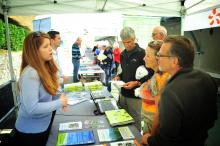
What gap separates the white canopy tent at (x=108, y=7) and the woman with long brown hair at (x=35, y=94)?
230cm

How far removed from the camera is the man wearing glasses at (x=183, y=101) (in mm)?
1017

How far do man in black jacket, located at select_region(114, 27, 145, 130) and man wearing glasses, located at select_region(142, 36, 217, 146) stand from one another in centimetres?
121

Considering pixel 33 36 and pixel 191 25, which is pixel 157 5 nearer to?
pixel 191 25

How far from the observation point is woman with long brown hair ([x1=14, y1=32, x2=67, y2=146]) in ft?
4.68

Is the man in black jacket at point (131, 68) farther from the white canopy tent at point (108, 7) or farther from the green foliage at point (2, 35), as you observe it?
the green foliage at point (2, 35)

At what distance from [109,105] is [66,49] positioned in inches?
218

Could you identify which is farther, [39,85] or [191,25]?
[191,25]

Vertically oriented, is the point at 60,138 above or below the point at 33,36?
below

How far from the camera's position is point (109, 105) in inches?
84.6

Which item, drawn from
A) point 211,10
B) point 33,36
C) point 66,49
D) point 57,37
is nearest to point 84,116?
point 33,36

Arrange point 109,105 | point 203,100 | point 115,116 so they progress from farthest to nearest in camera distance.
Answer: point 109,105 < point 115,116 < point 203,100

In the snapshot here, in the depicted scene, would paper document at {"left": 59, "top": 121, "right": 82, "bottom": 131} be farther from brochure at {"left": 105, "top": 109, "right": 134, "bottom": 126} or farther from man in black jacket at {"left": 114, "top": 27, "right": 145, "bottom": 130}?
man in black jacket at {"left": 114, "top": 27, "right": 145, "bottom": 130}

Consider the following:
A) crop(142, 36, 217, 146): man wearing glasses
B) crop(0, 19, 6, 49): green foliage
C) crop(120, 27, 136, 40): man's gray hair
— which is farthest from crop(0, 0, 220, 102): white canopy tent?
crop(142, 36, 217, 146): man wearing glasses

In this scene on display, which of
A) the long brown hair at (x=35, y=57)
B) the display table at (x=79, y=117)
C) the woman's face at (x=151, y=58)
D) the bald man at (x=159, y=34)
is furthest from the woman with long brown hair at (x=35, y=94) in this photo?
the bald man at (x=159, y=34)
